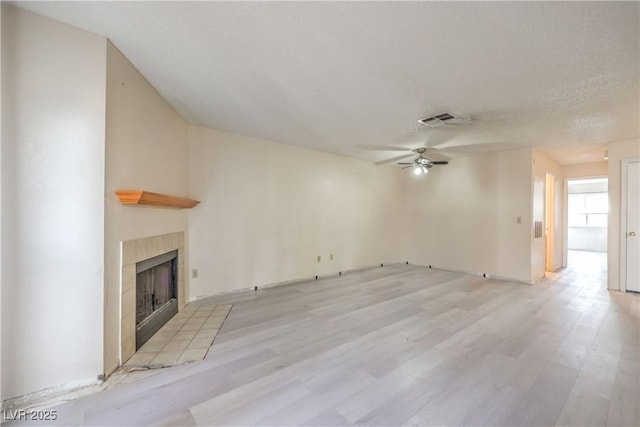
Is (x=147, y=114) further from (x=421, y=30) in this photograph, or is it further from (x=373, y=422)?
(x=373, y=422)

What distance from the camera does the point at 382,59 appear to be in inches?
83.8

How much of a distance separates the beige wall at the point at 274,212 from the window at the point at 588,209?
8.80 metres

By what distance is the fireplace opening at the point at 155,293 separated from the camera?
256 cm

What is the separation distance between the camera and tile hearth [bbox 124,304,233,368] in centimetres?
226

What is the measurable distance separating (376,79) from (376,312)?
269 centimetres

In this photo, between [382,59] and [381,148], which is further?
[381,148]

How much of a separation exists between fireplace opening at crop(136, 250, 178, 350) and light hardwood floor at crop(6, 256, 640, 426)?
599mm

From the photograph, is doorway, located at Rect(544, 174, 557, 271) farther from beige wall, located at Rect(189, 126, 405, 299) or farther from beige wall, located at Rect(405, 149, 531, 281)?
beige wall, located at Rect(189, 126, 405, 299)

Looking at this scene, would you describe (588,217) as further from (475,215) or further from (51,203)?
(51,203)

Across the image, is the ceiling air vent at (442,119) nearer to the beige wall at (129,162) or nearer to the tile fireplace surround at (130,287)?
the beige wall at (129,162)

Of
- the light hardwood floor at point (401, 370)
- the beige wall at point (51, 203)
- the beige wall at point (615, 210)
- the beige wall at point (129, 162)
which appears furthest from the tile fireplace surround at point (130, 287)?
the beige wall at point (615, 210)

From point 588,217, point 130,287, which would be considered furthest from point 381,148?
point 588,217

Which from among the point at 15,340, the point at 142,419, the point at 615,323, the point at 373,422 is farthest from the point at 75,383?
the point at 615,323

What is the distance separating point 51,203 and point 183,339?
164 centimetres
